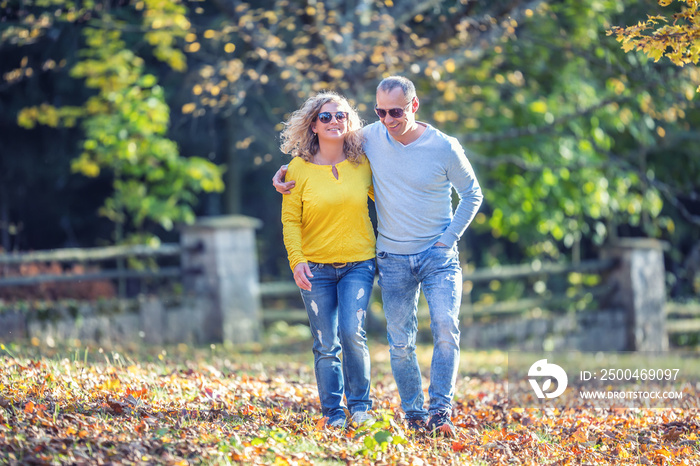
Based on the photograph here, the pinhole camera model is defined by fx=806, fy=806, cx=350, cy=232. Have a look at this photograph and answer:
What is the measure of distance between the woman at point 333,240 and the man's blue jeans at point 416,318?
0.17m

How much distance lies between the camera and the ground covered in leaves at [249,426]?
3910 millimetres

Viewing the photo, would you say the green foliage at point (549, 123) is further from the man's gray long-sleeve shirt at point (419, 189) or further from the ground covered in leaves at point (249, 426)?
the man's gray long-sleeve shirt at point (419, 189)

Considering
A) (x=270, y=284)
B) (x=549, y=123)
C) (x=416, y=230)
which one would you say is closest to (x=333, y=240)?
(x=416, y=230)

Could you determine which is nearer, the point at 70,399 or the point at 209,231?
the point at 70,399

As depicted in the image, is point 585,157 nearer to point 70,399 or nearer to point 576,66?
point 576,66

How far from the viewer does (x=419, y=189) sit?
4613mm

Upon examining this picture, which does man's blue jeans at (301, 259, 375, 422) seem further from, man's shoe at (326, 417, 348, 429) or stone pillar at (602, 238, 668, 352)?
stone pillar at (602, 238, 668, 352)

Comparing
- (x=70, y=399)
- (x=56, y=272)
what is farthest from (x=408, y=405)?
(x=56, y=272)

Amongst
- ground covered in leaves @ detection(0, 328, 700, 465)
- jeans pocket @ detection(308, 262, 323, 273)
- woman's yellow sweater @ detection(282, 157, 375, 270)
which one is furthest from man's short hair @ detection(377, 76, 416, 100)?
ground covered in leaves @ detection(0, 328, 700, 465)

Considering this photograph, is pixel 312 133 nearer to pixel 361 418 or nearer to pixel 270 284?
pixel 361 418

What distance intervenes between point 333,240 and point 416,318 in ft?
2.17

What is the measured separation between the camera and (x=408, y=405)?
15.6 feet

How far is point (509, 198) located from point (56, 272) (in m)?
6.50

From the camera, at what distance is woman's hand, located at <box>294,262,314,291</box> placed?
4.50m
